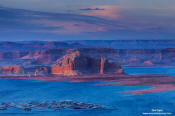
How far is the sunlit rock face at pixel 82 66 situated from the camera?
48.8m

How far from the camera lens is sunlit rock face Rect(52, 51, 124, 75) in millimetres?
48812

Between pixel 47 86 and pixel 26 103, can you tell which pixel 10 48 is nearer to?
pixel 47 86

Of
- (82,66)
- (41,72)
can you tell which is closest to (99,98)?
(82,66)

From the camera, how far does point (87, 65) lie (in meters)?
50.4

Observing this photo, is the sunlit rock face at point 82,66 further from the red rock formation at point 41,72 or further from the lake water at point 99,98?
the lake water at point 99,98

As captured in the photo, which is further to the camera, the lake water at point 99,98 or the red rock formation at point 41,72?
the red rock formation at point 41,72

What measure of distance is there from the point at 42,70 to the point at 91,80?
11846 millimetres

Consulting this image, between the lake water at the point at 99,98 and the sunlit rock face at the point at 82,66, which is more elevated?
the sunlit rock face at the point at 82,66

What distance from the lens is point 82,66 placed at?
49281 millimetres

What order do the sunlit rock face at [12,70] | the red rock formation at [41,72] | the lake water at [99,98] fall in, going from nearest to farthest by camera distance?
the lake water at [99,98]
the red rock formation at [41,72]
the sunlit rock face at [12,70]

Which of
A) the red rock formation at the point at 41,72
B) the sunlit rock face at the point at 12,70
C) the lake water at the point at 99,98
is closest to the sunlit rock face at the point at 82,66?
the red rock formation at the point at 41,72

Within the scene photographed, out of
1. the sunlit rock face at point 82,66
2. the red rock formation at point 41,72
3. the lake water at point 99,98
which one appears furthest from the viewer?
the red rock formation at point 41,72

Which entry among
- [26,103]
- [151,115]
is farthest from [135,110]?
[26,103]

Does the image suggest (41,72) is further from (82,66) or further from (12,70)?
(82,66)
